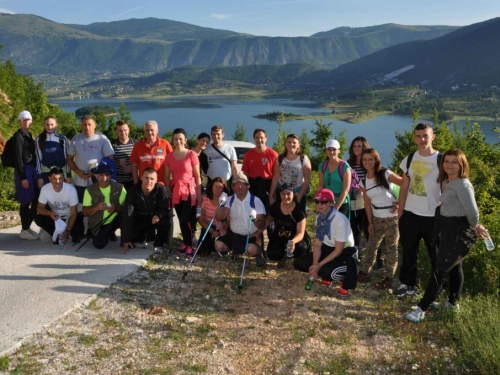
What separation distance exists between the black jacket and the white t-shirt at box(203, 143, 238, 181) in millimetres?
923

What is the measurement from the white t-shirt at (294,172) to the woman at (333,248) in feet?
3.17

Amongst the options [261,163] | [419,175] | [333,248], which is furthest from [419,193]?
[261,163]

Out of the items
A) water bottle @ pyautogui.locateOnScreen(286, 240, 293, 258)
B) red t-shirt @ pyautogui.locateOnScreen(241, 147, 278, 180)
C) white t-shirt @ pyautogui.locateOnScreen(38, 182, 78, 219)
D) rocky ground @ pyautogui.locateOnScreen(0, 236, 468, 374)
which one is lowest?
rocky ground @ pyautogui.locateOnScreen(0, 236, 468, 374)

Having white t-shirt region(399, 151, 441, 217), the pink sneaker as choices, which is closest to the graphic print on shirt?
white t-shirt region(399, 151, 441, 217)

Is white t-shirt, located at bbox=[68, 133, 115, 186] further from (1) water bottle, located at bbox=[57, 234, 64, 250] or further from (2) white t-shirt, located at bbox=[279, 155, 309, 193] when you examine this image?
(2) white t-shirt, located at bbox=[279, 155, 309, 193]

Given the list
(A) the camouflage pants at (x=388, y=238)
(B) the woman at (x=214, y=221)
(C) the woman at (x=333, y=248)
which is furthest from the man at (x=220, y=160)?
(A) the camouflage pants at (x=388, y=238)

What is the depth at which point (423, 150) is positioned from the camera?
4.71 meters

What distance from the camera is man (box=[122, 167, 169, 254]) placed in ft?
19.9

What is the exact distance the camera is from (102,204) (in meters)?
6.21

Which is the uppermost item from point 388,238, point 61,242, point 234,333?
point 388,238

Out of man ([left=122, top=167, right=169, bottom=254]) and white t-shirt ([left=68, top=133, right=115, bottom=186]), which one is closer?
man ([left=122, top=167, right=169, bottom=254])

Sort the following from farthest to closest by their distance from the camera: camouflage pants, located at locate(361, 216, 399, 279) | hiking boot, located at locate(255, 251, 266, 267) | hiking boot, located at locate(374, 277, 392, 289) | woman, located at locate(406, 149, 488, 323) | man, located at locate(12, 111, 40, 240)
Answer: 1. man, located at locate(12, 111, 40, 240)
2. hiking boot, located at locate(255, 251, 266, 267)
3. hiking boot, located at locate(374, 277, 392, 289)
4. camouflage pants, located at locate(361, 216, 399, 279)
5. woman, located at locate(406, 149, 488, 323)

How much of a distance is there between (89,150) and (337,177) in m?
3.78

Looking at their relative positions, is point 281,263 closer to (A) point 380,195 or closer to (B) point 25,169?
(A) point 380,195
